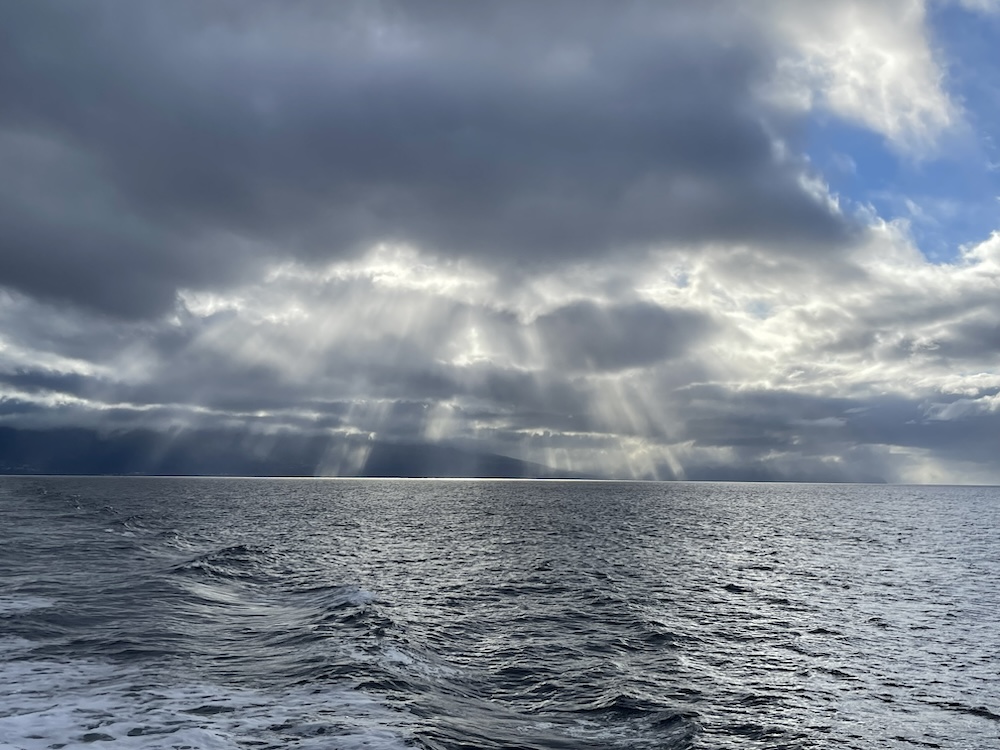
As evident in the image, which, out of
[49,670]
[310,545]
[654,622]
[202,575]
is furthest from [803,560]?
[49,670]

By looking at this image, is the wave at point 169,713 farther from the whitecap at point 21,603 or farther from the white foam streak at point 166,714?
the whitecap at point 21,603

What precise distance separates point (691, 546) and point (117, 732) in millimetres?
73853

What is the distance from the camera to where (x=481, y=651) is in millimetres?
31016

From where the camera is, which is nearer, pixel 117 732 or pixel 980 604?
pixel 117 732

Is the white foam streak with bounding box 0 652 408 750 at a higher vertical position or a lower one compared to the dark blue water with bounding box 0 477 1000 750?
higher

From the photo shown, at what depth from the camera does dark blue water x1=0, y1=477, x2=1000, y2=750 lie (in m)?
20.4

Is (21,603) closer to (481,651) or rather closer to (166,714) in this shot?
(166,714)

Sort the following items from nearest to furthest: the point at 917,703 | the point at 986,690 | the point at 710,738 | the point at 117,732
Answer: the point at 117,732 < the point at 710,738 < the point at 917,703 < the point at 986,690

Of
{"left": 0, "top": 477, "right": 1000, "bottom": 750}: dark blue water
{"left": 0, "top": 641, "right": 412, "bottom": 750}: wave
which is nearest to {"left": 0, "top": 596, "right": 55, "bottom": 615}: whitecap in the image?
{"left": 0, "top": 477, "right": 1000, "bottom": 750}: dark blue water

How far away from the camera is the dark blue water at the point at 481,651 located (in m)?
20.4

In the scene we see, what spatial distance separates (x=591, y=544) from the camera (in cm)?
Result: 8281

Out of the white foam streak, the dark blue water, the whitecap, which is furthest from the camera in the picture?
the whitecap

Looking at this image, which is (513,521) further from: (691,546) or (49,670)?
(49,670)

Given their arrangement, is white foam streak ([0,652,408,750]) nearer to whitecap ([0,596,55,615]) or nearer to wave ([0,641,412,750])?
wave ([0,641,412,750])
